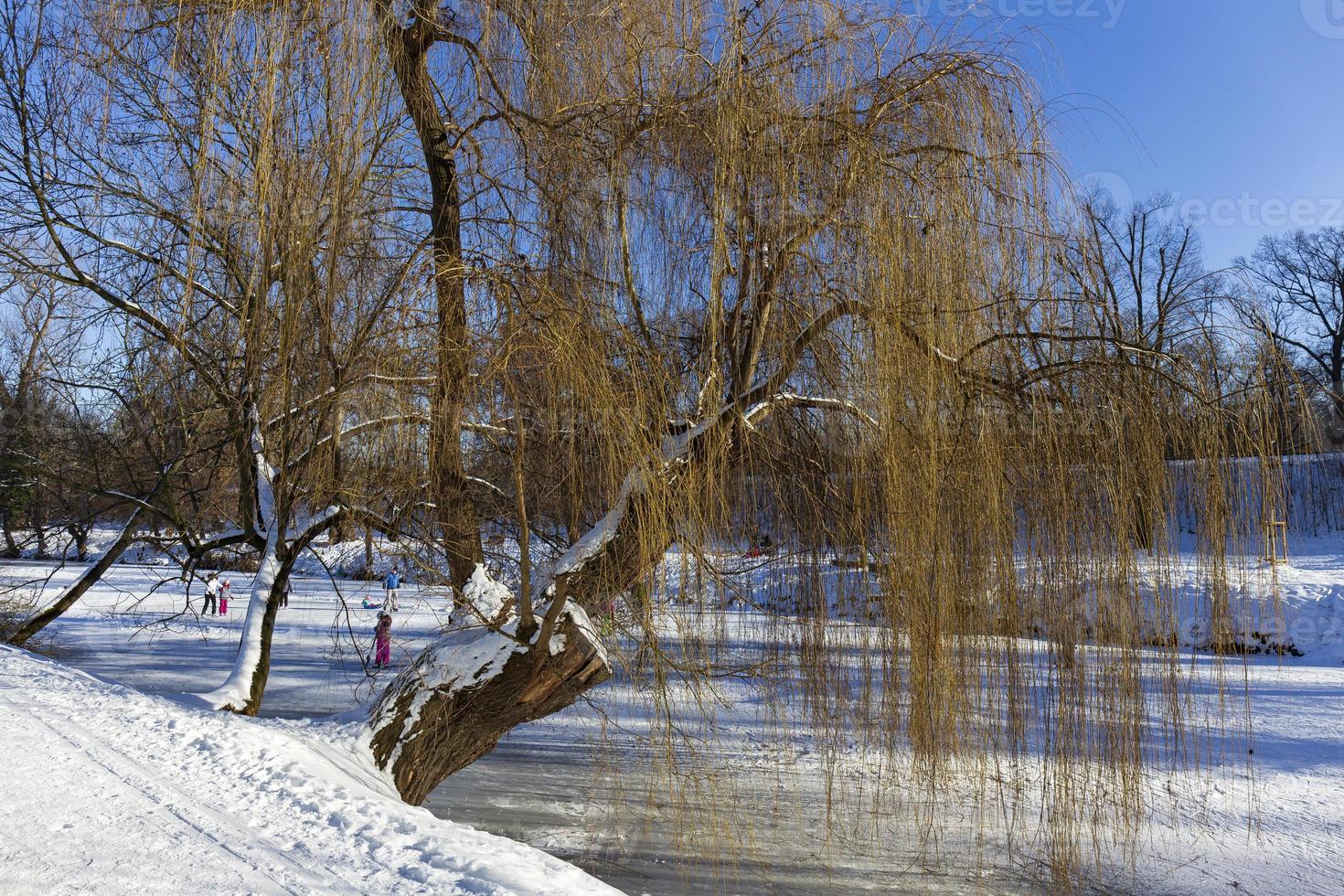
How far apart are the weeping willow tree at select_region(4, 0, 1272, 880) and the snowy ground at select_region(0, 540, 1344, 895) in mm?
388

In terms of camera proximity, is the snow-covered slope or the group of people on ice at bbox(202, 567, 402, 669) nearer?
the snow-covered slope

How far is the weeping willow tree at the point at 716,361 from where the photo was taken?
2.57m

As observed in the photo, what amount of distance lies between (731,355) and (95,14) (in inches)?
111

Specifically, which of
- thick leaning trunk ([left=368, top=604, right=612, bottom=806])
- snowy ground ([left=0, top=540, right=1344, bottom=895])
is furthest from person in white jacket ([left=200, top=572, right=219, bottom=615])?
thick leaning trunk ([left=368, top=604, right=612, bottom=806])

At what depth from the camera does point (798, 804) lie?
360 centimetres

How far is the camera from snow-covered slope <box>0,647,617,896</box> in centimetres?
231

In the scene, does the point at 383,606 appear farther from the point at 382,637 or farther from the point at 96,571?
the point at 96,571

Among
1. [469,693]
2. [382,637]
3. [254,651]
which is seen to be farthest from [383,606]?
[469,693]

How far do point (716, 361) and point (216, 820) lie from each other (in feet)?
7.05

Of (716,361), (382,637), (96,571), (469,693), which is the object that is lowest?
(382,637)

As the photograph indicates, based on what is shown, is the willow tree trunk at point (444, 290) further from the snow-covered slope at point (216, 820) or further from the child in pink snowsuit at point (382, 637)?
the child in pink snowsuit at point (382, 637)

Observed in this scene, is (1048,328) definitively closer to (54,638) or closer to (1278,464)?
(1278,464)

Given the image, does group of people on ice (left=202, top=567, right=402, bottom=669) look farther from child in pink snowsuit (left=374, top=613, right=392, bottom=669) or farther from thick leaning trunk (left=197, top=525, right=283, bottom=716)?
thick leaning trunk (left=197, top=525, right=283, bottom=716)

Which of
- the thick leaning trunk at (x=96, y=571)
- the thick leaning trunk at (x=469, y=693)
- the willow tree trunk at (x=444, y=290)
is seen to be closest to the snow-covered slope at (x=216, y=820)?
the thick leaning trunk at (x=469, y=693)
